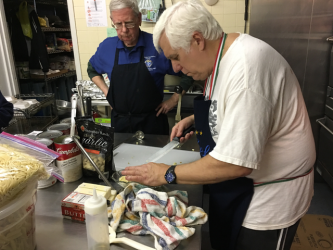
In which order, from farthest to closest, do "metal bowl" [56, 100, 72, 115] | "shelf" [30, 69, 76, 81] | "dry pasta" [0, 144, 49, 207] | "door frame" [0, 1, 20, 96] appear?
"shelf" [30, 69, 76, 81], "metal bowl" [56, 100, 72, 115], "door frame" [0, 1, 20, 96], "dry pasta" [0, 144, 49, 207]

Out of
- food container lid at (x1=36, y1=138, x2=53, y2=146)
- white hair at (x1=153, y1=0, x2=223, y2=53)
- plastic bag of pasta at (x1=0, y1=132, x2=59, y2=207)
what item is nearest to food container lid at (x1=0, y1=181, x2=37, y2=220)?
plastic bag of pasta at (x1=0, y1=132, x2=59, y2=207)

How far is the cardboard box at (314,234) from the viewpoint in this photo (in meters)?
1.63

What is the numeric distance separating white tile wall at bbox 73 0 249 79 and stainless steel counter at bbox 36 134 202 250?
2256 mm

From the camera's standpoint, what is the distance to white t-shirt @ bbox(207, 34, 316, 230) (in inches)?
29.1

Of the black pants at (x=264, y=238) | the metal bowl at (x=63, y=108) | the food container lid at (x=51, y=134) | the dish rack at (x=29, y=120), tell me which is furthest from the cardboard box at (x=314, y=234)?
the metal bowl at (x=63, y=108)

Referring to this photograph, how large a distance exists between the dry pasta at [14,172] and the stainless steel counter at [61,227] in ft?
0.70

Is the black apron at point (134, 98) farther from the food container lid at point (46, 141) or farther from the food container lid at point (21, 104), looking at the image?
the food container lid at point (46, 141)

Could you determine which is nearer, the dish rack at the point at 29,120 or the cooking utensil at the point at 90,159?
the cooking utensil at the point at 90,159

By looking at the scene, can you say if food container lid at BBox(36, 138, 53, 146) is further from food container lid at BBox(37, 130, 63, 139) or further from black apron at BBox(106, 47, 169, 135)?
black apron at BBox(106, 47, 169, 135)

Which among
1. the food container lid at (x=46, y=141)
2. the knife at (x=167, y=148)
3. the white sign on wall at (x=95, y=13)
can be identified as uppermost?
the white sign on wall at (x=95, y=13)

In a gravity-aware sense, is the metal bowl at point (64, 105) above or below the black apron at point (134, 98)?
below

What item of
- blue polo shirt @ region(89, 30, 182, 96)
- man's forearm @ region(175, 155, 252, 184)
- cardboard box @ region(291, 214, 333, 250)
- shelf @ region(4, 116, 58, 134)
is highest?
blue polo shirt @ region(89, 30, 182, 96)

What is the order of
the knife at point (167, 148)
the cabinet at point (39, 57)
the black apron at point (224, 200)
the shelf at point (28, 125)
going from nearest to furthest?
the black apron at point (224, 200)
the knife at point (167, 148)
the shelf at point (28, 125)
the cabinet at point (39, 57)

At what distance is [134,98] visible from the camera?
199 cm
